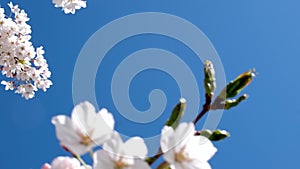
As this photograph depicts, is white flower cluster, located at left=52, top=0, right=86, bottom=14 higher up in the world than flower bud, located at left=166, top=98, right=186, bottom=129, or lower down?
higher up

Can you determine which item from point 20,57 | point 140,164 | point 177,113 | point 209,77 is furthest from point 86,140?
point 20,57

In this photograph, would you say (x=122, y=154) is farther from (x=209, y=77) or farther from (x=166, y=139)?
(x=209, y=77)

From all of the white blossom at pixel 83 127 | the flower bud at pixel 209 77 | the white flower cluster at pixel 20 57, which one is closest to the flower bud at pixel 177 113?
the flower bud at pixel 209 77

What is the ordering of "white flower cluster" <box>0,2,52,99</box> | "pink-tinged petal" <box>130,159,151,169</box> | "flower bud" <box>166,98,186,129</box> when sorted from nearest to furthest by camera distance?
"pink-tinged petal" <box>130,159,151,169</box>, "flower bud" <box>166,98,186,129</box>, "white flower cluster" <box>0,2,52,99</box>

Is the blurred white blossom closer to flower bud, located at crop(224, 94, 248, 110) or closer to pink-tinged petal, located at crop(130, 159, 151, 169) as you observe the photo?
pink-tinged petal, located at crop(130, 159, 151, 169)

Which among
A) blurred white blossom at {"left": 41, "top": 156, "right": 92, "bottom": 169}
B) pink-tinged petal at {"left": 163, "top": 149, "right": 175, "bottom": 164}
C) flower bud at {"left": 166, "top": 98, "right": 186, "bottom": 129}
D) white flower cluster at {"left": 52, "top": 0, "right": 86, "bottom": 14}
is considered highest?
white flower cluster at {"left": 52, "top": 0, "right": 86, "bottom": 14}

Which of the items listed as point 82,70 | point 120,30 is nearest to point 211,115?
point 82,70

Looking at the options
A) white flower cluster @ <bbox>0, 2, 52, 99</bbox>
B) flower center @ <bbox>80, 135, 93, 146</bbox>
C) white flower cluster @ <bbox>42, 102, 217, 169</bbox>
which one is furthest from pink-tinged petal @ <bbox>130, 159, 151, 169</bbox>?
white flower cluster @ <bbox>0, 2, 52, 99</bbox>
